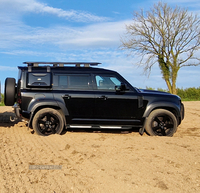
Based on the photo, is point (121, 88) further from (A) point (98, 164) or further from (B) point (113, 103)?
(A) point (98, 164)

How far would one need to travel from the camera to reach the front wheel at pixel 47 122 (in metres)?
7.91

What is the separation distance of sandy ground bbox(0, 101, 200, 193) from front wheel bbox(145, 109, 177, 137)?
671 millimetres

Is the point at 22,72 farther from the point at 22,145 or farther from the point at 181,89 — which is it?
the point at 181,89

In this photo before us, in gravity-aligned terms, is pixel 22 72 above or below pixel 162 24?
below

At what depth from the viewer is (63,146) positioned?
657 centimetres

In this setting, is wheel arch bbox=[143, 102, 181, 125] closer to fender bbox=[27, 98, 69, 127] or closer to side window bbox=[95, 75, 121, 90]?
side window bbox=[95, 75, 121, 90]

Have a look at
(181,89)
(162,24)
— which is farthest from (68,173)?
(162,24)

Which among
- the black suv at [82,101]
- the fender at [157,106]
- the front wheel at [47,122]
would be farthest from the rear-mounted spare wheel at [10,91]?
the fender at [157,106]

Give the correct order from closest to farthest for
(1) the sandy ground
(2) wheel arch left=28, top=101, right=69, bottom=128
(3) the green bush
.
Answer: (1) the sandy ground, (2) wheel arch left=28, top=101, right=69, bottom=128, (3) the green bush

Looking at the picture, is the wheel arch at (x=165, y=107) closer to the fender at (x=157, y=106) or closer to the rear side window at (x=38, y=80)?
the fender at (x=157, y=106)

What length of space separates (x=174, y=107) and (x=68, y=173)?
4.42 metres

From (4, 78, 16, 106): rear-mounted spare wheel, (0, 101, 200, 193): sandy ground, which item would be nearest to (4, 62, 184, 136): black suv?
(4, 78, 16, 106): rear-mounted spare wheel

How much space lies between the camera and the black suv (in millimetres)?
7949

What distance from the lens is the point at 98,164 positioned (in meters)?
5.29
